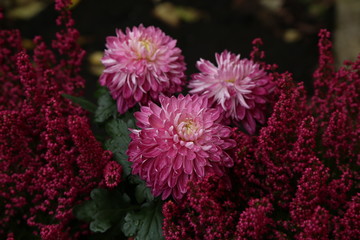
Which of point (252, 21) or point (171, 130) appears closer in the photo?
point (171, 130)

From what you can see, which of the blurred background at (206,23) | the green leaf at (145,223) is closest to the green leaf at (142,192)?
the green leaf at (145,223)

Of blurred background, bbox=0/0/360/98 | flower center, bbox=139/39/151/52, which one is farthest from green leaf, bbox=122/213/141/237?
blurred background, bbox=0/0/360/98

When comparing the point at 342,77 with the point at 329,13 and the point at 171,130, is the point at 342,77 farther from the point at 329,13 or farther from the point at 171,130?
the point at 329,13

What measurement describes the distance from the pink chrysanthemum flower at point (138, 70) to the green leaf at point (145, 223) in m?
0.23

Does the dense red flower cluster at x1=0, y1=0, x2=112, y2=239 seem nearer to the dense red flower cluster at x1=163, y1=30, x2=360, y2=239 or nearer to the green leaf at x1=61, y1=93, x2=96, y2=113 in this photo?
the green leaf at x1=61, y1=93, x2=96, y2=113

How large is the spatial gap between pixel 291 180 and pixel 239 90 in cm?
21

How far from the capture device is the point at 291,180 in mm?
784

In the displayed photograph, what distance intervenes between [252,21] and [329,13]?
52 centimetres

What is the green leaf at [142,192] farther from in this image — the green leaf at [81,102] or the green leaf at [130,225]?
the green leaf at [81,102]

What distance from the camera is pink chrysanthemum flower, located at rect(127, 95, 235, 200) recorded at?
2.39ft

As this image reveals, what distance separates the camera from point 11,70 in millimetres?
952

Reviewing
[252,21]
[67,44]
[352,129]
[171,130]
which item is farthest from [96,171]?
[252,21]

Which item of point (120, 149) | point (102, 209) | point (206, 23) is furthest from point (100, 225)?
point (206, 23)

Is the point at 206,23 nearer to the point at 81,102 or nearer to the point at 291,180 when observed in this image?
the point at 81,102
